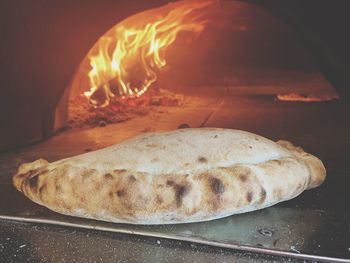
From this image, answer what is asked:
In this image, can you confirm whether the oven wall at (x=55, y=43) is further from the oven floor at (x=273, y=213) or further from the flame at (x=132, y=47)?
the flame at (x=132, y=47)

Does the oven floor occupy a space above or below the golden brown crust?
below

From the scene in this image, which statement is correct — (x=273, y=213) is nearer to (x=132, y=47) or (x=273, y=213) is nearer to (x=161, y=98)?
(x=161, y=98)

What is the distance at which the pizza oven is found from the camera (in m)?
1.00

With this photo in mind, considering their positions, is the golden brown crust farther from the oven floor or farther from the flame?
the flame

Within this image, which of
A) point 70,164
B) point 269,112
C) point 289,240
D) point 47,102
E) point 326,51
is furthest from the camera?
point 269,112

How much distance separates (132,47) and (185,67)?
128cm

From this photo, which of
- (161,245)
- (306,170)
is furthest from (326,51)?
(161,245)

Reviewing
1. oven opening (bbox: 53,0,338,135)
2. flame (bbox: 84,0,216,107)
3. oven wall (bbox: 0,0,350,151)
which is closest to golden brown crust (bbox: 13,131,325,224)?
oven wall (bbox: 0,0,350,151)

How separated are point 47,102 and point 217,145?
1.57 metres

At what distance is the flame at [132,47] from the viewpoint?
9.78 ft

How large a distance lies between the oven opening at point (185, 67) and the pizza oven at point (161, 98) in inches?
0.5

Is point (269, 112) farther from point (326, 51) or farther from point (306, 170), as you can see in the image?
point (306, 170)

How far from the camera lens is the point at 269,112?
2688mm

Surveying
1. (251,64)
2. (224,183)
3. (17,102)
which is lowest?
(251,64)
